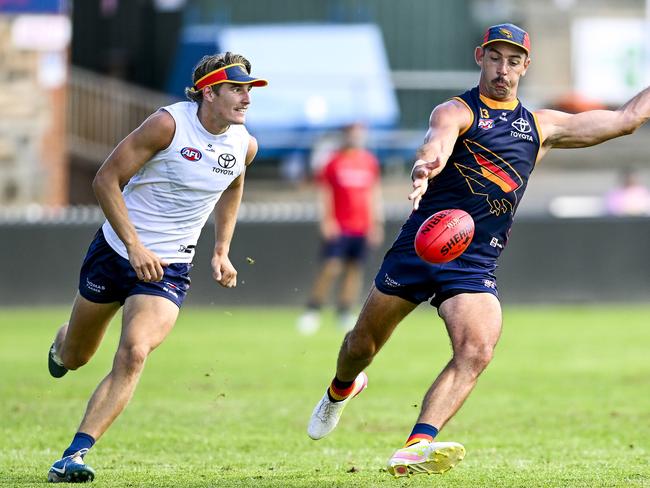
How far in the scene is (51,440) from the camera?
966 cm

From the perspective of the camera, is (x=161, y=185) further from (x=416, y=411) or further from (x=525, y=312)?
(x=525, y=312)

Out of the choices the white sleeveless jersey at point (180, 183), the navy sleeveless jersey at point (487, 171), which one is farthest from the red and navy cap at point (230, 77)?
the navy sleeveless jersey at point (487, 171)

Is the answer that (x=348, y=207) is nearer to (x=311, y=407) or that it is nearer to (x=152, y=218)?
(x=311, y=407)

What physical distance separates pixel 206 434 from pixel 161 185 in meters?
A: 2.49

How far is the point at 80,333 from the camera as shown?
8562 millimetres

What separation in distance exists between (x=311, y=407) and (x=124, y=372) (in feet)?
12.7

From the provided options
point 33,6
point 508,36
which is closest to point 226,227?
point 508,36

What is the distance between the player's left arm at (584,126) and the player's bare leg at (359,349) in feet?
4.19

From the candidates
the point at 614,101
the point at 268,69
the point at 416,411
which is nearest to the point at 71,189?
the point at 268,69

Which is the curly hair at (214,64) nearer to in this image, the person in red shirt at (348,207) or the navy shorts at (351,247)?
the person in red shirt at (348,207)

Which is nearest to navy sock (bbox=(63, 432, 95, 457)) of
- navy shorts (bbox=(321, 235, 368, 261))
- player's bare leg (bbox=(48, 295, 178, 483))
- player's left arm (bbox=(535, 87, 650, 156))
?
player's bare leg (bbox=(48, 295, 178, 483))

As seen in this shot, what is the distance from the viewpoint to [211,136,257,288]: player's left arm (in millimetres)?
8688

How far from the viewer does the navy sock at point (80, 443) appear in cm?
773

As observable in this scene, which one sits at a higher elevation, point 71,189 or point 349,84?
point 349,84
